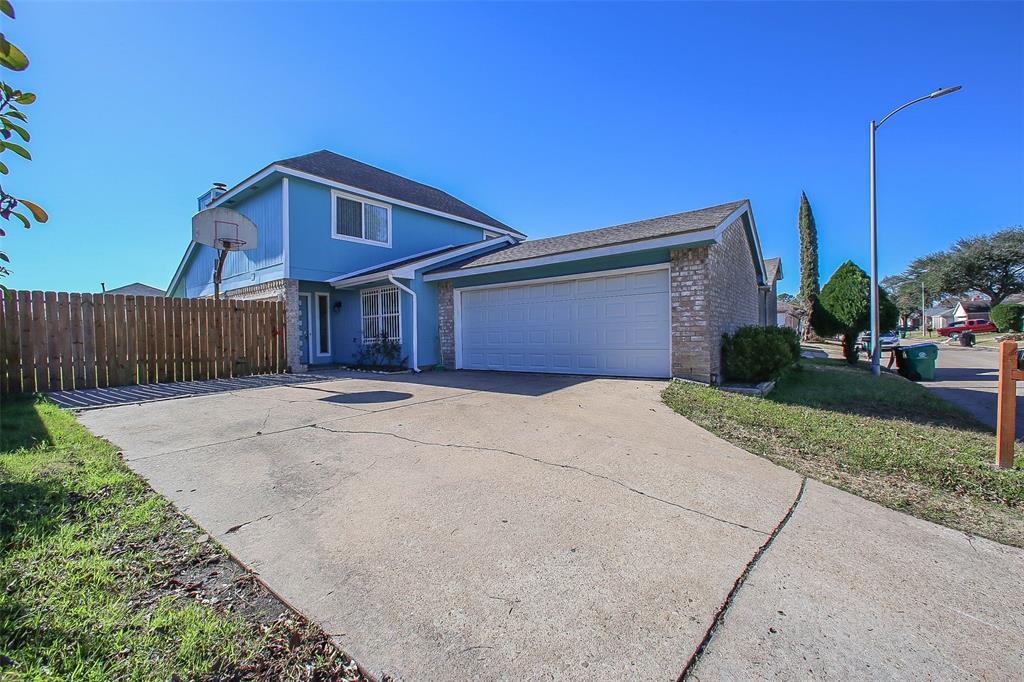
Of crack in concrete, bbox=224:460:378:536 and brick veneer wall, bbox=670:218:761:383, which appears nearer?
crack in concrete, bbox=224:460:378:536

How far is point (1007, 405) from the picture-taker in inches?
147

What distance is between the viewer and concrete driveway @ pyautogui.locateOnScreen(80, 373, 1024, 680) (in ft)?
5.32

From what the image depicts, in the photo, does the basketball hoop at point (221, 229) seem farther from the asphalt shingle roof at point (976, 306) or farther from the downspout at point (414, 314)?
the asphalt shingle roof at point (976, 306)

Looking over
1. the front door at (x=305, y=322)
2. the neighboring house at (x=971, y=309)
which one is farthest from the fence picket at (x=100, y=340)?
the neighboring house at (x=971, y=309)

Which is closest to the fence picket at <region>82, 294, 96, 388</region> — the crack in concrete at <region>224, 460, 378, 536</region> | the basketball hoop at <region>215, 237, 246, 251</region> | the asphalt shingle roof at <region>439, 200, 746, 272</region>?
the basketball hoop at <region>215, 237, 246, 251</region>

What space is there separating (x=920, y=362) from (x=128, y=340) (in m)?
20.5

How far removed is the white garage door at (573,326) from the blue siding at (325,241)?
3814 millimetres

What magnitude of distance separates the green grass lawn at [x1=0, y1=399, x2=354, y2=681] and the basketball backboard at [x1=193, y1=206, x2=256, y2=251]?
8.20 meters

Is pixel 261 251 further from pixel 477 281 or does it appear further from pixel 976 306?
pixel 976 306

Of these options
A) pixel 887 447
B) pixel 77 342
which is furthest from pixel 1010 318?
pixel 77 342

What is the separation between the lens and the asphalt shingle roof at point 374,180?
40.5ft

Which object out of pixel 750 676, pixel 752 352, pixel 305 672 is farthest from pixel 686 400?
pixel 305 672

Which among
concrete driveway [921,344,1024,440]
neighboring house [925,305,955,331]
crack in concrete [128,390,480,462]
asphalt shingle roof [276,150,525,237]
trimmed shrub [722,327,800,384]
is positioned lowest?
concrete driveway [921,344,1024,440]

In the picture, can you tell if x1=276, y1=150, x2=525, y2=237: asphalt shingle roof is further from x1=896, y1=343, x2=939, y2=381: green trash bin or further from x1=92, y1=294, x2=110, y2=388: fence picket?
x1=896, y1=343, x2=939, y2=381: green trash bin
